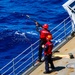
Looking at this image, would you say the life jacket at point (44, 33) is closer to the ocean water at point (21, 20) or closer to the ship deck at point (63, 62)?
the ship deck at point (63, 62)

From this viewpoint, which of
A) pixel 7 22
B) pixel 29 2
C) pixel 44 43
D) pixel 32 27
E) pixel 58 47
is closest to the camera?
pixel 44 43

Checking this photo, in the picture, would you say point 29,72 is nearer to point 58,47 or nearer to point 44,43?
point 44,43

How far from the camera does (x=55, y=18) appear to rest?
127ft

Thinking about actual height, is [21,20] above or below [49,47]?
above

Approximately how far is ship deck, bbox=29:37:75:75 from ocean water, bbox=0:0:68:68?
8077mm

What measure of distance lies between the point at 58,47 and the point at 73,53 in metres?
1.18

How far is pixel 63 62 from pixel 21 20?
21.8 meters

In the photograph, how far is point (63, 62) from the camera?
17031 millimetres

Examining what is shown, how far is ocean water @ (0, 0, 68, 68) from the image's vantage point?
1144 inches

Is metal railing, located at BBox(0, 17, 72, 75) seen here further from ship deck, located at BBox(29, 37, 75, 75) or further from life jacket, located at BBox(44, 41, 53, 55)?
life jacket, located at BBox(44, 41, 53, 55)

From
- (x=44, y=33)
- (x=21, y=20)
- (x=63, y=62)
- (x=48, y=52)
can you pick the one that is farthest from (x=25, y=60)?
(x=21, y=20)

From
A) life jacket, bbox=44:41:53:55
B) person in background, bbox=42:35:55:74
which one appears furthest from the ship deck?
life jacket, bbox=44:41:53:55

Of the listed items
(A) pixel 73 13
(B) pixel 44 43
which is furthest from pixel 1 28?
(B) pixel 44 43

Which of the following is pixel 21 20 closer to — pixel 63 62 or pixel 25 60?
pixel 25 60
